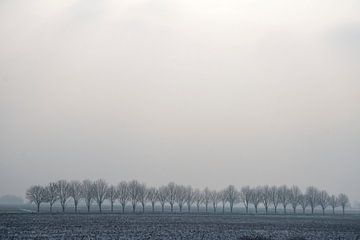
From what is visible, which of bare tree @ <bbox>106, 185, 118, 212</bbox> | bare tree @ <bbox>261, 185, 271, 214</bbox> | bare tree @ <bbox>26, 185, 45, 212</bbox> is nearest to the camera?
bare tree @ <bbox>26, 185, 45, 212</bbox>

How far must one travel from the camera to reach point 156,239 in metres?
43.5

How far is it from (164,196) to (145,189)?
25.0 ft

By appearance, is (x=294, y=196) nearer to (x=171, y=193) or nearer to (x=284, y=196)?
(x=284, y=196)

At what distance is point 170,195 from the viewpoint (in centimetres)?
15600

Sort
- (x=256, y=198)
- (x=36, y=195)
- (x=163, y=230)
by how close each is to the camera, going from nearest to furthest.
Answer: (x=163, y=230), (x=36, y=195), (x=256, y=198)

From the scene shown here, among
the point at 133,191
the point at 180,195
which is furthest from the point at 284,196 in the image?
the point at 133,191

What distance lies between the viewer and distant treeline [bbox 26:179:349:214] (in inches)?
5226

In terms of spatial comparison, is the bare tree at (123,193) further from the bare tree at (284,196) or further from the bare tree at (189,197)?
the bare tree at (284,196)

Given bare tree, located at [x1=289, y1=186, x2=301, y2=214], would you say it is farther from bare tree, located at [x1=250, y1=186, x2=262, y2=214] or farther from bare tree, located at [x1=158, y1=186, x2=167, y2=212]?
bare tree, located at [x1=158, y1=186, x2=167, y2=212]

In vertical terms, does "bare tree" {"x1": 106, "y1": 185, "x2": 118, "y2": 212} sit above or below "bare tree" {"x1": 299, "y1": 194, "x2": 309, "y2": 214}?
above

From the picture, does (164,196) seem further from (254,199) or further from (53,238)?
(53,238)

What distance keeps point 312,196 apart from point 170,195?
5598 centimetres

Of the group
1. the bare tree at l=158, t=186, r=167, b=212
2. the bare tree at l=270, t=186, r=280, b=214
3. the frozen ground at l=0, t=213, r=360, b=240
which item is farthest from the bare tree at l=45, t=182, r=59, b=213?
the bare tree at l=270, t=186, r=280, b=214

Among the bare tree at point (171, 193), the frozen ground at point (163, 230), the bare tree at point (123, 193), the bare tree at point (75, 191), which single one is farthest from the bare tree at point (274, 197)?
the frozen ground at point (163, 230)
